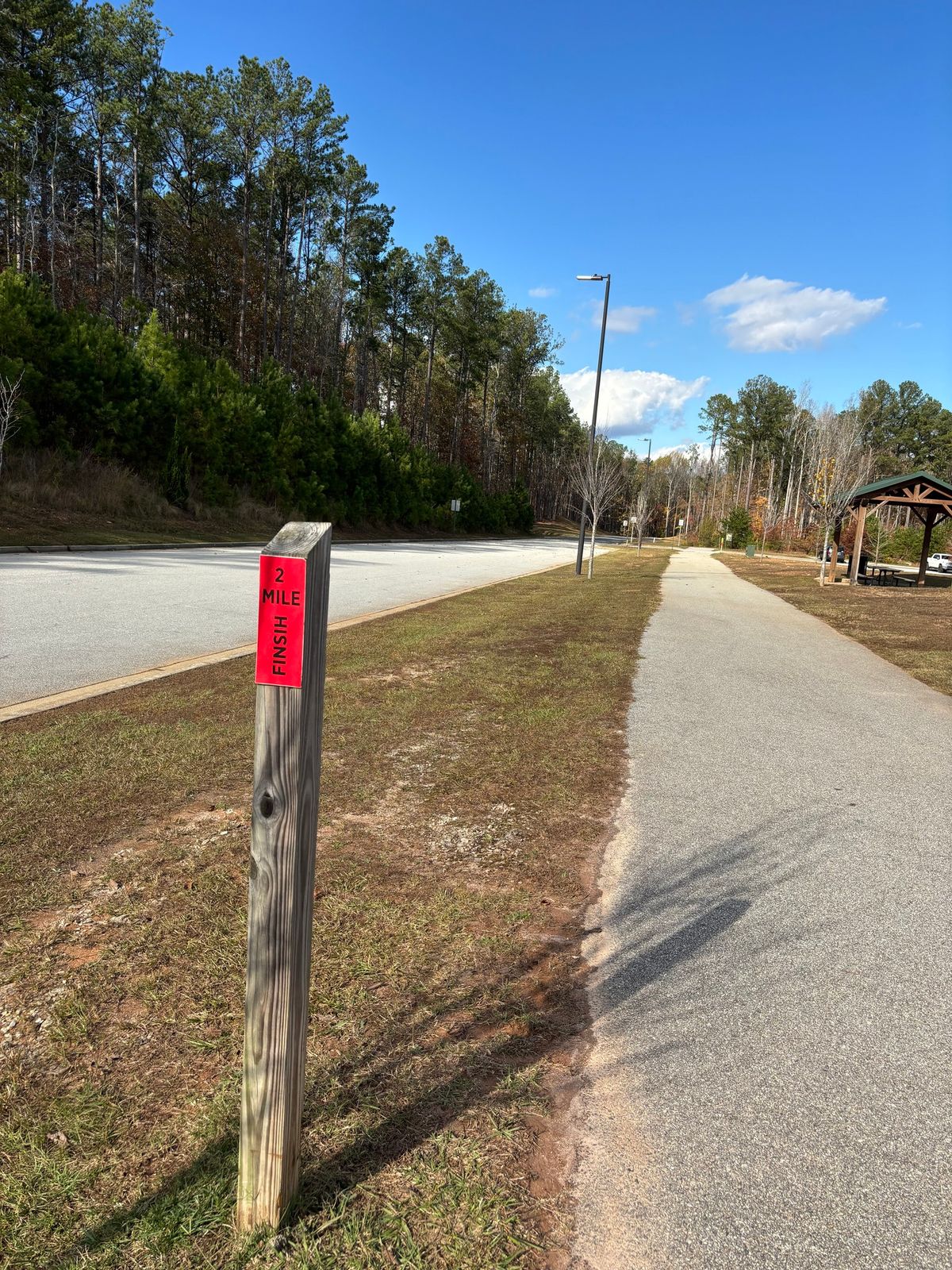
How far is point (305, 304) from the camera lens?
153 ft

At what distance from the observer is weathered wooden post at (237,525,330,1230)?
163 centimetres

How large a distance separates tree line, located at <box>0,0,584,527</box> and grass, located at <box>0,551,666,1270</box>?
22.1 m

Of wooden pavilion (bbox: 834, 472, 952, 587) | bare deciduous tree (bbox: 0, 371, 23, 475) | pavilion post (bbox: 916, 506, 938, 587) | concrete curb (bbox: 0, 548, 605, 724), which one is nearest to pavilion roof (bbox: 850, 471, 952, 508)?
wooden pavilion (bbox: 834, 472, 952, 587)

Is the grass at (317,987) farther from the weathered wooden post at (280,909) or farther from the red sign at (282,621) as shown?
the red sign at (282,621)

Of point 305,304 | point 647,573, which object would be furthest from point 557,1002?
point 305,304

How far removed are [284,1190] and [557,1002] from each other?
107 centimetres

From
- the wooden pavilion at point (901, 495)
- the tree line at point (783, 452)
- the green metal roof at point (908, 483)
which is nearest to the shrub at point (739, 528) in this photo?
the tree line at point (783, 452)

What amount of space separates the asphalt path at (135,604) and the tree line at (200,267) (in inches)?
346

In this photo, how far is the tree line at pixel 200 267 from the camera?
26438mm

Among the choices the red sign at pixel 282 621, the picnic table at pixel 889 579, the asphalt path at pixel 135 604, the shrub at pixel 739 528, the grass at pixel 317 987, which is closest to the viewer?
the red sign at pixel 282 621

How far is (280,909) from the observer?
168 centimetres

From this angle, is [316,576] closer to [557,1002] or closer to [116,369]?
[557,1002]

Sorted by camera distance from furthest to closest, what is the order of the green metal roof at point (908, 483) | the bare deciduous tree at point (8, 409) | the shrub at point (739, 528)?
the shrub at point (739, 528) < the green metal roof at point (908, 483) < the bare deciduous tree at point (8, 409)

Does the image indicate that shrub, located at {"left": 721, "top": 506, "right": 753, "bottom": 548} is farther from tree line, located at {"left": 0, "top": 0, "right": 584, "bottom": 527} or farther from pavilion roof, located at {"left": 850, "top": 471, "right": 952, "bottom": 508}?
pavilion roof, located at {"left": 850, "top": 471, "right": 952, "bottom": 508}
